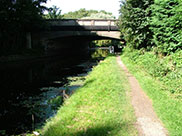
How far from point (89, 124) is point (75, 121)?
1.68ft

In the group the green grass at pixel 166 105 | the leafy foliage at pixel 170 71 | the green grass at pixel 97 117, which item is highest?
the leafy foliage at pixel 170 71

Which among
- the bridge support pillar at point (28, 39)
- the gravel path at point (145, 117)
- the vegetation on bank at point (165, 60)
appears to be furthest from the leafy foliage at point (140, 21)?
the bridge support pillar at point (28, 39)

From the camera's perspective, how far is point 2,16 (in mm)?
18047

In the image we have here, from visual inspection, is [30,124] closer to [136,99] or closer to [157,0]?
[136,99]

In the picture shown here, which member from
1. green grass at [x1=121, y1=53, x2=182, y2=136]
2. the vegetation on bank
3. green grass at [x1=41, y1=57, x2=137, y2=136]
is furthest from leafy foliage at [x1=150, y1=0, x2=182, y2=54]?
green grass at [x1=41, y1=57, x2=137, y2=136]

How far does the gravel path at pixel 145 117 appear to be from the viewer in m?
4.34

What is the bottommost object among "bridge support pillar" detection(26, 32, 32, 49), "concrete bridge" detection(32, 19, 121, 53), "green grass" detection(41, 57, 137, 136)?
"green grass" detection(41, 57, 137, 136)

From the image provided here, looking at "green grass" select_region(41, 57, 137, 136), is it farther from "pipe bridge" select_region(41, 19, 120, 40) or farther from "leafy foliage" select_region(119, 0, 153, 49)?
"pipe bridge" select_region(41, 19, 120, 40)

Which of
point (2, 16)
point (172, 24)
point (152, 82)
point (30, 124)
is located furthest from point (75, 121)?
point (2, 16)

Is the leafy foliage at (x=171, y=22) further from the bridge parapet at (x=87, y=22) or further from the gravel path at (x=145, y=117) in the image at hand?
the bridge parapet at (x=87, y=22)

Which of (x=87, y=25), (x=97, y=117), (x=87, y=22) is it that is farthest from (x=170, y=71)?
(x=87, y=22)

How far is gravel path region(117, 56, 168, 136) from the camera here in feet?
14.2

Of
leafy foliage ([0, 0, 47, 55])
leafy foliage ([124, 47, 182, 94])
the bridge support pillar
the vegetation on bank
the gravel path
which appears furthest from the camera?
the bridge support pillar

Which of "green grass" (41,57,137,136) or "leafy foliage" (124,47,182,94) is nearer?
"green grass" (41,57,137,136)
